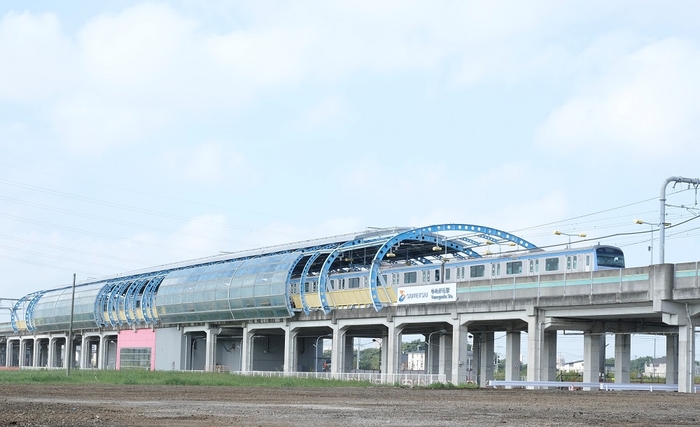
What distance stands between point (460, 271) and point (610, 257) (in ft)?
36.7

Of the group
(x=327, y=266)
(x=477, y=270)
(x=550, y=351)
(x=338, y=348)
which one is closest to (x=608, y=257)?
(x=550, y=351)

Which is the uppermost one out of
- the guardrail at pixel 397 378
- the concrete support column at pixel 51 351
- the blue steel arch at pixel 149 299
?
the blue steel arch at pixel 149 299

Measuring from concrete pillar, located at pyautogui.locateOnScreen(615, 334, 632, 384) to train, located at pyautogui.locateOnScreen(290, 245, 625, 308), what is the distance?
5.87 m

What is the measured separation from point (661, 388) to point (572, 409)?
87.6 ft

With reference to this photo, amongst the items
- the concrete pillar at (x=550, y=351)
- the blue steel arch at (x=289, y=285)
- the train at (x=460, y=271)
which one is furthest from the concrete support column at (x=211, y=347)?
the concrete pillar at (x=550, y=351)

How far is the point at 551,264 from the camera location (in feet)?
191

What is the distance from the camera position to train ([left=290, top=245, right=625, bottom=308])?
56438mm

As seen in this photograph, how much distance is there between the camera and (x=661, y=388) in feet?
173

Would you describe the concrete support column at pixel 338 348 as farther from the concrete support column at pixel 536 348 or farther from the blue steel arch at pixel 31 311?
the blue steel arch at pixel 31 311

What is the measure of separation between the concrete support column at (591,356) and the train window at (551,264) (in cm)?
448

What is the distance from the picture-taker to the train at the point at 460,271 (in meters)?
56.4

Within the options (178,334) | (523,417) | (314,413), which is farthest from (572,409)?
(178,334)

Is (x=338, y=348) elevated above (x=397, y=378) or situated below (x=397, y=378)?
above

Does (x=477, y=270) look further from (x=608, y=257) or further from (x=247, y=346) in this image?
(x=247, y=346)
